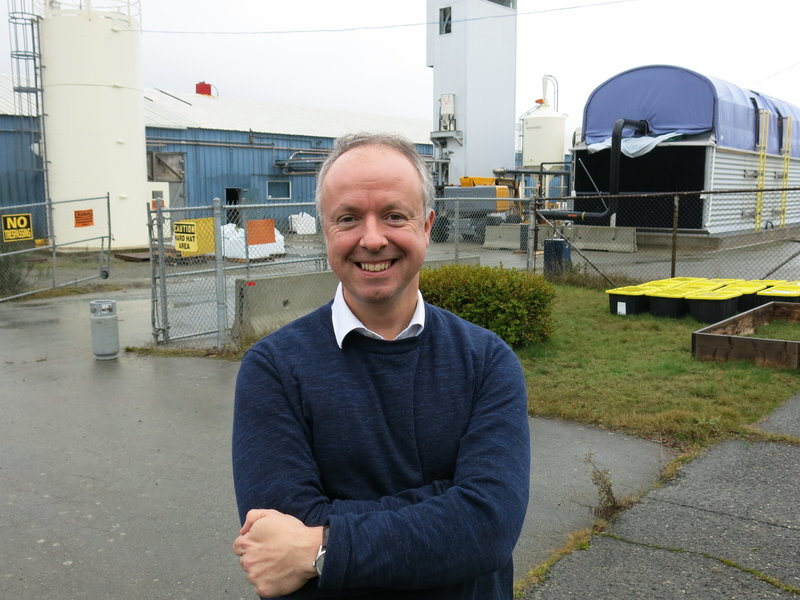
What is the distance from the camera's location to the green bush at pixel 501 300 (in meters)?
8.95

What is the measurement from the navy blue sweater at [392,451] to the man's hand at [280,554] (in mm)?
49

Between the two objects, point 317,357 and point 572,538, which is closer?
A: point 317,357

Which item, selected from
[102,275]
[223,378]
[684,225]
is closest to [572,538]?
[223,378]

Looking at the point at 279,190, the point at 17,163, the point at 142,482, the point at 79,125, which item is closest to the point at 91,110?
the point at 79,125

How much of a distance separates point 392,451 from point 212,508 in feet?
11.0

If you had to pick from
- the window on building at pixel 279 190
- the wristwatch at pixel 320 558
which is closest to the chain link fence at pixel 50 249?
the window on building at pixel 279 190

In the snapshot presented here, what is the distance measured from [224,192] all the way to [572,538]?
1165 inches

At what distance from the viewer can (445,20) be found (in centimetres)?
3027

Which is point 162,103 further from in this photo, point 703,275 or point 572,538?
point 572,538

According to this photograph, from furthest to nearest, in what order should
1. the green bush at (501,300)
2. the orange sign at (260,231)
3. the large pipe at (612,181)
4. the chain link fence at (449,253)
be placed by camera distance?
1. the large pipe at (612,181)
2. the orange sign at (260,231)
3. the chain link fence at (449,253)
4. the green bush at (501,300)

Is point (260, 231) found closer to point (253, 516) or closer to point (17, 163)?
point (253, 516)

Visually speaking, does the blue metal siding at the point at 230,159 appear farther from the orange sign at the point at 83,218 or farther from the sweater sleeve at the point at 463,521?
the sweater sleeve at the point at 463,521

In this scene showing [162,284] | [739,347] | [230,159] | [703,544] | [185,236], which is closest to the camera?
[703,544]

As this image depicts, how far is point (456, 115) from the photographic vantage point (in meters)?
30.3
